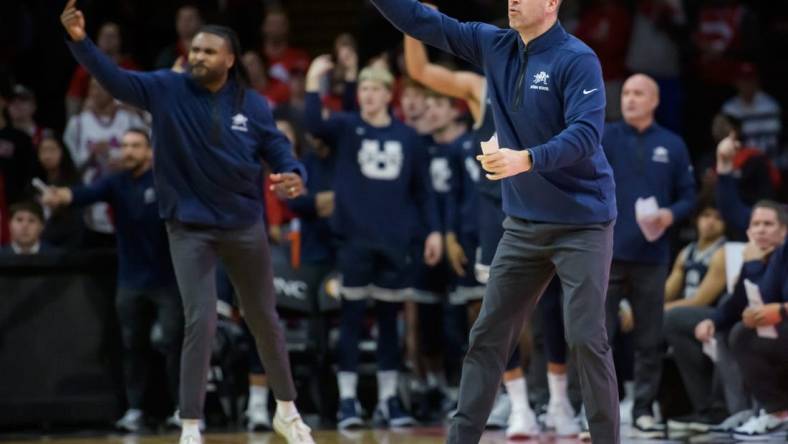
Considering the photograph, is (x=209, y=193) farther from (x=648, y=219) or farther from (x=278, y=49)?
(x=278, y=49)

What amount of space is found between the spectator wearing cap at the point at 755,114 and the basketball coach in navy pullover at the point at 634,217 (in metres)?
3.46

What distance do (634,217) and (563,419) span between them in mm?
1296

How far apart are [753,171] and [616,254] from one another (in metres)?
2.09

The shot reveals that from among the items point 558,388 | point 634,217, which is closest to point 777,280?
point 634,217

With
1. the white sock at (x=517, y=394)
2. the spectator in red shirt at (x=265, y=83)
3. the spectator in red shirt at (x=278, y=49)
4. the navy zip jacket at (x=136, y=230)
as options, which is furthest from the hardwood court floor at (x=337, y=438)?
the spectator in red shirt at (x=278, y=49)

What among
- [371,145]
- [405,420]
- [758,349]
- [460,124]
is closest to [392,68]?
[460,124]

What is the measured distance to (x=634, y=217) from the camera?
925cm

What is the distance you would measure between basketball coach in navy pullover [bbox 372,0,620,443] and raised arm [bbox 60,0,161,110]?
89.2 inches

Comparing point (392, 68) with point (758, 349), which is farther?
point (392, 68)

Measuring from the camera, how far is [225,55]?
823cm

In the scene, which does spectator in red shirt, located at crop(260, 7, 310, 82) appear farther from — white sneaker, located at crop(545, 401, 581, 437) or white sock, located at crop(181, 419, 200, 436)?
white sock, located at crop(181, 419, 200, 436)

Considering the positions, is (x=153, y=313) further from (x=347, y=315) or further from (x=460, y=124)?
(x=460, y=124)

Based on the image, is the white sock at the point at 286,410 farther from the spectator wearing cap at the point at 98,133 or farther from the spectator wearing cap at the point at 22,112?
the spectator wearing cap at the point at 22,112

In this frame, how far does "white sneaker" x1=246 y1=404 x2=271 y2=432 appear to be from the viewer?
9.80 meters
